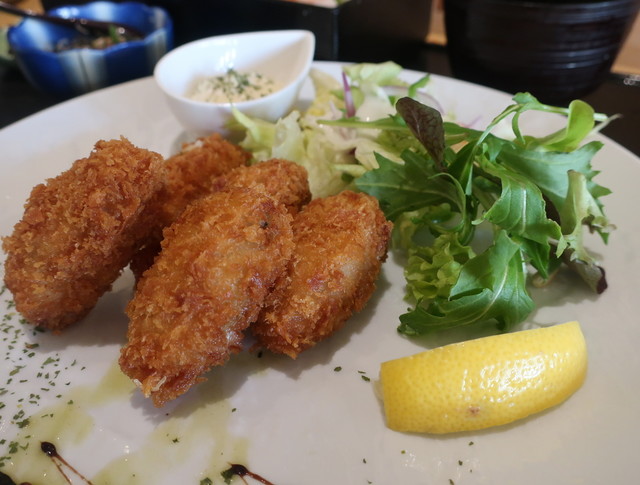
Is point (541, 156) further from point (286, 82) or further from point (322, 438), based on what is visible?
point (286, 82)

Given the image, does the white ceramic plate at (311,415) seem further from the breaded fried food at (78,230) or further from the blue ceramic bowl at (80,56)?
the blue ceramic bowl at (80,56)

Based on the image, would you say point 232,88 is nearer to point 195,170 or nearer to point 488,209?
point 195,170

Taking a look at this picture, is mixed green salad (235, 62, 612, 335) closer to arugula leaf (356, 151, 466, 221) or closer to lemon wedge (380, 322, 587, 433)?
arugula leaf (356, 151, 466, 221)

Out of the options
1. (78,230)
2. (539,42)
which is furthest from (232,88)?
(539,42)

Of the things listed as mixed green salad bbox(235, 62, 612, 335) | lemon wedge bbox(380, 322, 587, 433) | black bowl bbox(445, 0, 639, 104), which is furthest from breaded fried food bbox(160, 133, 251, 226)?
black bowl bbox(445, 0, 639, 104)

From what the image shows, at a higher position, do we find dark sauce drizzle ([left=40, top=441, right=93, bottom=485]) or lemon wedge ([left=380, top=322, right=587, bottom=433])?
lemon wedge ([left=380, top=322, right=587, bottom=433])

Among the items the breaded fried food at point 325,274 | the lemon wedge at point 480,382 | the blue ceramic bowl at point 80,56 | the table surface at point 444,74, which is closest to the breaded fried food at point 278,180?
the breaded fried food at point 325,274

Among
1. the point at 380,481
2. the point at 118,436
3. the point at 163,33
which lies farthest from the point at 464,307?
the point at 163,33
